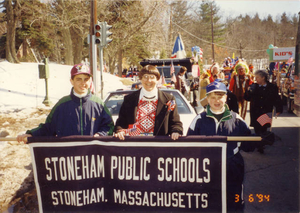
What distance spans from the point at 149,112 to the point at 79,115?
2.57 feet

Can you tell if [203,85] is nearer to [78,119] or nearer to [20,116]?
[78,119]

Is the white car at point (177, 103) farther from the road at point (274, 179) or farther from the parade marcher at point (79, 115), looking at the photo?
the parade marcher at point (79, 115)

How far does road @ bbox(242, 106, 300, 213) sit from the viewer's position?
387cm

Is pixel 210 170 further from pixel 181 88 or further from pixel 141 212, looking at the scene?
pixel 181 88

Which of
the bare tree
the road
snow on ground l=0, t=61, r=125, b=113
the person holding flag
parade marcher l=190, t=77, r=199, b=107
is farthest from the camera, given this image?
the bare tree

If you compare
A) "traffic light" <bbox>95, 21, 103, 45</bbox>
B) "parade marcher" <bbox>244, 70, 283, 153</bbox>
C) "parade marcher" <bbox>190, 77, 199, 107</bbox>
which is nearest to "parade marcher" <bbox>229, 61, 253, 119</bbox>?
"parade marcher" <bbox>244, 70, 283, 153</bbox>

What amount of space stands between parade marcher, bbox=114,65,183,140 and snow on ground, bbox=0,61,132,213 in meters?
1.37

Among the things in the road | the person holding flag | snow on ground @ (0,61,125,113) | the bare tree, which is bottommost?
the road

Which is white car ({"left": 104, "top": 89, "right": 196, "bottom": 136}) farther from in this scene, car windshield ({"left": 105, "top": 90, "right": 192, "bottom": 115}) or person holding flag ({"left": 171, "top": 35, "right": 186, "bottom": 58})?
person holding flag ({"left": 171, "top": 35, "right": 186, "bottom": 58})

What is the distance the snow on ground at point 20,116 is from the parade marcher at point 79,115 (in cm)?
59

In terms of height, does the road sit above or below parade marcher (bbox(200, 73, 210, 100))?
below

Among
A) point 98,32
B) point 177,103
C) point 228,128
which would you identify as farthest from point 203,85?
point 98,32

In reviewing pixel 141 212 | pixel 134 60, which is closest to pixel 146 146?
pixel 141 212

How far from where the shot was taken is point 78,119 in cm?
307
